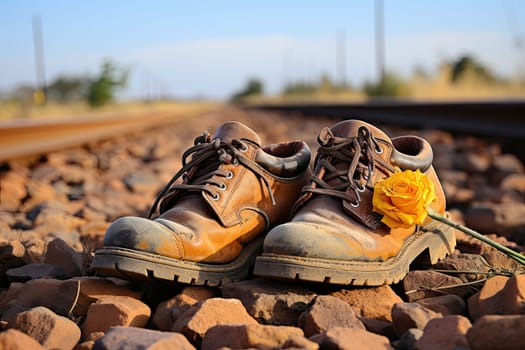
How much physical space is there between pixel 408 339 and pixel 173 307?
2.08 ft

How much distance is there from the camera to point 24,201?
4.04 m

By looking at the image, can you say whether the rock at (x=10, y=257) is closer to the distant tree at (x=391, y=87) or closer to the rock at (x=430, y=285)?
the rock at (x=430, y=285)

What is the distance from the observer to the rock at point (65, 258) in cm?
225

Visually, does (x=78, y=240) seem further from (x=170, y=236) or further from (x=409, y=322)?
(x=409, y=322)

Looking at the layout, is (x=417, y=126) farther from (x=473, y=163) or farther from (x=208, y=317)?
(x=208, y=317)

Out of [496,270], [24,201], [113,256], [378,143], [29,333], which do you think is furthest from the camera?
[24,201]

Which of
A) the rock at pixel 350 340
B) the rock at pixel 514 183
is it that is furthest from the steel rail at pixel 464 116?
the rock at pixel 350 340

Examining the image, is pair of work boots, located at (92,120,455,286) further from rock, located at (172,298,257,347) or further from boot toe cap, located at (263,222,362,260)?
rock, located at (172,298,257,347)

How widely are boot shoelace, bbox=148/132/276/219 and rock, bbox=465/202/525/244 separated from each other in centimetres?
152

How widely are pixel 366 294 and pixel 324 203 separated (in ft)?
1.04

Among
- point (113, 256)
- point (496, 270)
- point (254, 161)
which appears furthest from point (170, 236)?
point (496, 270)

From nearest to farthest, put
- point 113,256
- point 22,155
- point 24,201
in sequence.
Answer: point 113,256 → point 24,201 → point 22,155

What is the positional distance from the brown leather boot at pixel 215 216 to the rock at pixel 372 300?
350 millimetres

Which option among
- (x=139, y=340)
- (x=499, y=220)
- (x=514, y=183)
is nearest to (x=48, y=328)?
(x=139, y=340)
